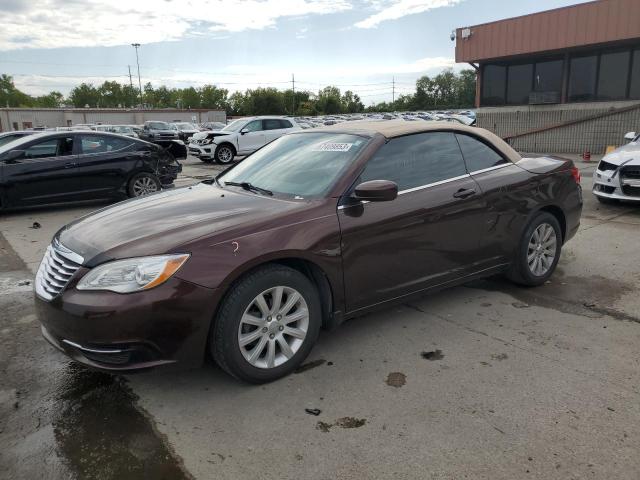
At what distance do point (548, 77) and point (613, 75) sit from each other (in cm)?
259

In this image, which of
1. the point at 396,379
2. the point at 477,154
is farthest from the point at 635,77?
the point at 396,379

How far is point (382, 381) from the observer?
3.24 meters

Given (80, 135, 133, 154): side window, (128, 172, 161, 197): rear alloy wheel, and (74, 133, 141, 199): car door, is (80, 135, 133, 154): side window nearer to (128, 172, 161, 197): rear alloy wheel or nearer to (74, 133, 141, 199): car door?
(74, 133, 141, 199): car door

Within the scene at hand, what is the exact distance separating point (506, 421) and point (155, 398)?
200 centimetres

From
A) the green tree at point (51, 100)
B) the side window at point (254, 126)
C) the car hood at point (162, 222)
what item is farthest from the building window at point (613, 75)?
the green tree at point (51, 100)

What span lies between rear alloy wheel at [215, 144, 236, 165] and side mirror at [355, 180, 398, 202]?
1516 cm

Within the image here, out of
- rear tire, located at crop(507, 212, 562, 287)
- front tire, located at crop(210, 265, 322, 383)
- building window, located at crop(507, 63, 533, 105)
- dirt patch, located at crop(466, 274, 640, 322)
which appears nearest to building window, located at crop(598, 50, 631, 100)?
building window, located at crop(507, 63, 533, 105)

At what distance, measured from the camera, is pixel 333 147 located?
3.99 m

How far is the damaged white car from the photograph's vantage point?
782 centimetres

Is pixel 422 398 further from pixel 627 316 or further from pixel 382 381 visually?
pixel 627 316

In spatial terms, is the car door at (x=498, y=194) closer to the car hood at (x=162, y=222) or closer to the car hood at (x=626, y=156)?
the car hood at (x=162, y=222)

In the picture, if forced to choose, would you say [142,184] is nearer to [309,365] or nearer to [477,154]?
[477,154]

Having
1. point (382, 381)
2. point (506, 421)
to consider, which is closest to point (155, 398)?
point (382, 381)

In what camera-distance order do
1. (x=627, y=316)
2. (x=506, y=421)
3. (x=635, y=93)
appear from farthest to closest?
(x=635, y=93) < (x=627, y=316) < (x=506, y=421)
